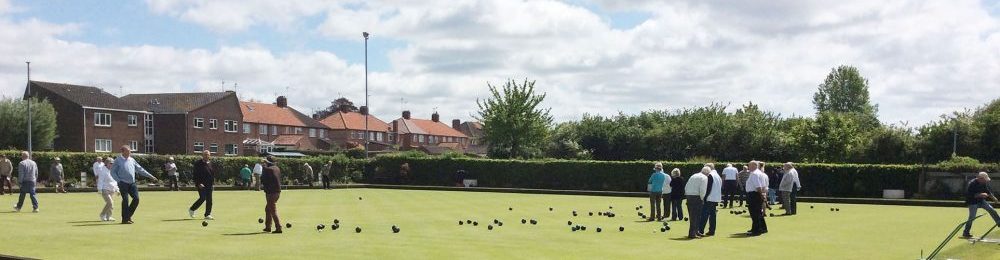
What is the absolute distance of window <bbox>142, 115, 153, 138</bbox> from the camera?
3100 inches

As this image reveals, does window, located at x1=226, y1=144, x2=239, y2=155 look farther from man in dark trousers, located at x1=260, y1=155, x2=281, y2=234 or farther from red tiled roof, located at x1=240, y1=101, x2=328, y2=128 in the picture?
man in dark trousers, located at x1=260, y1=155, x2=281, y2=234

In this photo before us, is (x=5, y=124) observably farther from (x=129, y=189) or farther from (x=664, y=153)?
(x=129, y=189)

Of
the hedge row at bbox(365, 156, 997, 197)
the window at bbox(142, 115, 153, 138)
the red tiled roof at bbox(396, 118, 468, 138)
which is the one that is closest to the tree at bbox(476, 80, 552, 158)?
the hedge row at bbox(365, 156, 997, 197)

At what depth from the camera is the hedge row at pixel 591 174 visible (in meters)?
39.5

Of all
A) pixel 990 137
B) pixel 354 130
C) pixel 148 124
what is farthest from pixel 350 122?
pixel 990 137

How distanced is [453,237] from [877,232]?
8.94m

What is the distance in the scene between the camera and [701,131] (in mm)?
64188

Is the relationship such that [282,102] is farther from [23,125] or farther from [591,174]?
[591,174]

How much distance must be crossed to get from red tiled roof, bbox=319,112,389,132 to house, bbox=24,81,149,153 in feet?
108

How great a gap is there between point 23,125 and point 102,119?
5651mm

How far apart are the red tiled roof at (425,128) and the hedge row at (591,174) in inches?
2583

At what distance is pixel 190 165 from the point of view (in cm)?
4709

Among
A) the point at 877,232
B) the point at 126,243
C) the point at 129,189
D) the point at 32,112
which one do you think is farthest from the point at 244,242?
the point at 32,112

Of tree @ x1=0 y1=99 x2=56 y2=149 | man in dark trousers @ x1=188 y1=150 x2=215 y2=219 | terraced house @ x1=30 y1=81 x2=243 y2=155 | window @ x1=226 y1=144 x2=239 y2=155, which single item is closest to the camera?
man in dark trousers @ x1=188 y1=150 x2=215 y2=219
